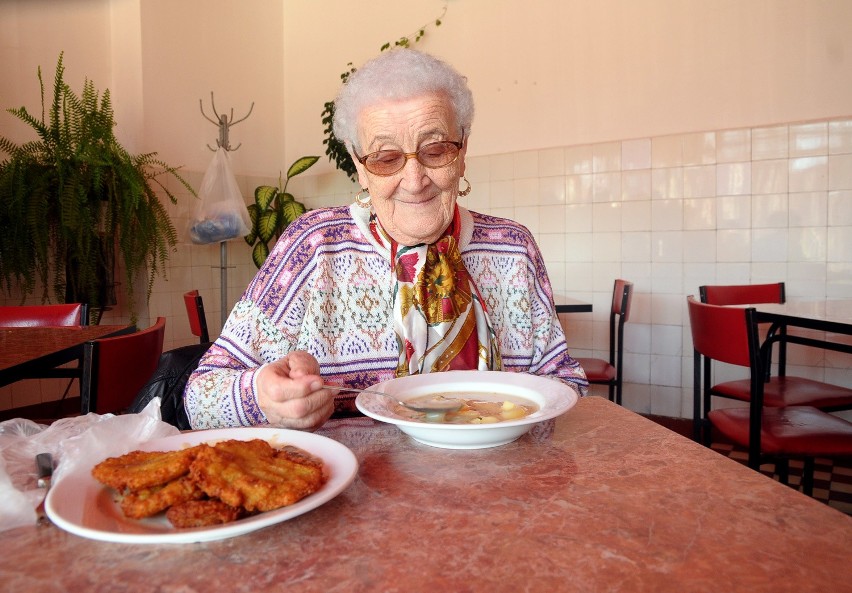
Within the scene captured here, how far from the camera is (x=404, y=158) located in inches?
53.0

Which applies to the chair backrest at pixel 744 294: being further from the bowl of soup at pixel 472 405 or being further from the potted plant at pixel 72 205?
the potted plant at pixel 72 205

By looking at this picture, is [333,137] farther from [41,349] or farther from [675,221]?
[41,349]

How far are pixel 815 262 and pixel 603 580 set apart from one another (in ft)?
12.3

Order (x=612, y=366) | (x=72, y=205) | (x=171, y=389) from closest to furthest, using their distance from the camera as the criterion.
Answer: (x=171, y=389), (x=612, y=366), (x=72, y=205)

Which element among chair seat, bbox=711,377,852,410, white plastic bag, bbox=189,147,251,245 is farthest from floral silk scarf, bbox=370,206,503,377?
white plastic bag, bbox=189,147,251,245

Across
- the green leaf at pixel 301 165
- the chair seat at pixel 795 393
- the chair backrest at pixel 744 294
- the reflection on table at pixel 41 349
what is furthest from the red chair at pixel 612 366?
the green leaf at pixel 301 165

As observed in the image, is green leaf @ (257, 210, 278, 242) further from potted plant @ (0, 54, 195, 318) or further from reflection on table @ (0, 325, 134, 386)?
reflection on table @ (0, 325, 134, 386)

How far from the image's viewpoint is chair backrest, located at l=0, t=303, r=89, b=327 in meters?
2.68

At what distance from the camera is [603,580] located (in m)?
0.53

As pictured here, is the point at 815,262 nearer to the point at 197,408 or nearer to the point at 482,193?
the point at 482,193

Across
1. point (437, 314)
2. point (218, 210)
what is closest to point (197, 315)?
point (218, 210)

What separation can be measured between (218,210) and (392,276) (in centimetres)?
333

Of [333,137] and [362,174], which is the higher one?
[333,137]

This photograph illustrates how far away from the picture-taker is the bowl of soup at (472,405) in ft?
2.74
